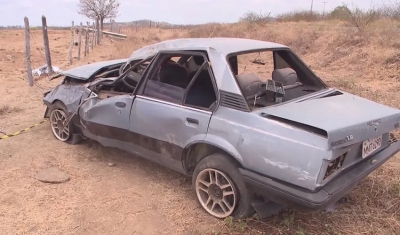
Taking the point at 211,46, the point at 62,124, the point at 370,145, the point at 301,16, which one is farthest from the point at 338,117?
the point at 301,16

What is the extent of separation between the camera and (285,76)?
11.8 feet

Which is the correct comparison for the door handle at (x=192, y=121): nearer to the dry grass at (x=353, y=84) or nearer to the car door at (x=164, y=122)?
the car door at (x=164, y=122)

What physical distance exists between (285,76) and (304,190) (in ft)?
4.84

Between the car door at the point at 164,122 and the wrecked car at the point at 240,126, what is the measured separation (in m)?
0.01

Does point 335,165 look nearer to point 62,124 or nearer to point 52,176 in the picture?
point 52,176

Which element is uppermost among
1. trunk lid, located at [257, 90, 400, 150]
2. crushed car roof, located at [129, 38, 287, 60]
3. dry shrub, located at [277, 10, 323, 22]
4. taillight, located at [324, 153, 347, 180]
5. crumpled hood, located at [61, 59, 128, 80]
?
dry shrub, located at [277, 10, 323, 22]

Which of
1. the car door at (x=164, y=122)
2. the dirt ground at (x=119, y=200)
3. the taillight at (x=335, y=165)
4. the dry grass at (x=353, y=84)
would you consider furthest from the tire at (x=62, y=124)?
the taillight at (x=335, y=165)

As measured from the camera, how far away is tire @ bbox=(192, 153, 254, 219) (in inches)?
114

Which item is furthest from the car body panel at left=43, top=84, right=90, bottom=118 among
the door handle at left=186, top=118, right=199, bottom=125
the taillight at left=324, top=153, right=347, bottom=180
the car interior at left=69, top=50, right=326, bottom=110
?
the taillight at left=324, top=153, right=347, bottom=180

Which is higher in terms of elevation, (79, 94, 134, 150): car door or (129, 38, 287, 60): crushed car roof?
(129, 38, 287, 60): crushed car roof

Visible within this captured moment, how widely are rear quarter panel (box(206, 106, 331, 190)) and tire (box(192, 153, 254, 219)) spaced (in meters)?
0.18

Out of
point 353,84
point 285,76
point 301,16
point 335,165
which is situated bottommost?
point 335,165

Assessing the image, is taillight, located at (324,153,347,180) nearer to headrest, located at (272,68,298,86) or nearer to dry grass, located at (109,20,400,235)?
dry grass, located at (109,20,400,235)

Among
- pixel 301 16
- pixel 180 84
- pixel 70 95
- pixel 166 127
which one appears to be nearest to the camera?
pixel 166 127
